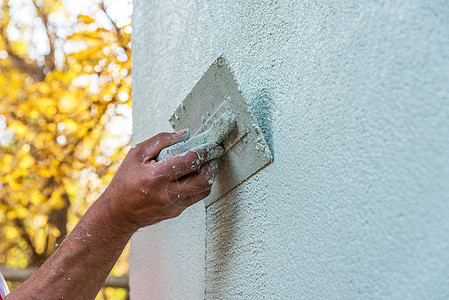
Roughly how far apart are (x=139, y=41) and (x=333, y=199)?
2134 millimetres

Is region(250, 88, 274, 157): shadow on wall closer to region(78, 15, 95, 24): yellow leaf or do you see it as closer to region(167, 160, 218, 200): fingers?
region(167, 160, 218, 200): fingers

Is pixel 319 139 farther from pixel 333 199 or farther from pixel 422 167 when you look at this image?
pixel 422 167

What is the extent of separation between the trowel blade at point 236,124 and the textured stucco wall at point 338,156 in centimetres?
4

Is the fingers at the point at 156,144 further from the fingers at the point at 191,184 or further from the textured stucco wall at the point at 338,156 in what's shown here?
the textured stucco wall at the point at 338,156

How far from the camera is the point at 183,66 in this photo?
184 cm

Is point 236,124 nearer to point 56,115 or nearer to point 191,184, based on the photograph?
point 191,184

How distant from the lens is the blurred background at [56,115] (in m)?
5.28

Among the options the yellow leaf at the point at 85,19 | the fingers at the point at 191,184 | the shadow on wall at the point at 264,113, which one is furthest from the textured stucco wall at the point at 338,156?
the yellow leaf at the point at 85,19

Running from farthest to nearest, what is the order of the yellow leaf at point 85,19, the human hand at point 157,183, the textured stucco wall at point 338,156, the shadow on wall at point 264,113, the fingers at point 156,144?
the yellow leaf at point 85,19 < the fingers at point 156,144 < the human hand at point 157,183 < the shadow on wall at point 264,113 < the textured stucco wall at point 338,156

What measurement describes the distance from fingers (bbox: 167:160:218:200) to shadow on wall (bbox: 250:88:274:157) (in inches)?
8.7

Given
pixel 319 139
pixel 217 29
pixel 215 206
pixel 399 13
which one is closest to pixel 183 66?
pixel 217 29

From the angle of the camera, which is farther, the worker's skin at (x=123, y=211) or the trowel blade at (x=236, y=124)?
the worker's skin at (x=123, y=211)

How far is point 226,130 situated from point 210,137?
77mm

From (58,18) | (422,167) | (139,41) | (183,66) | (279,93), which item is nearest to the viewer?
(422,167)
